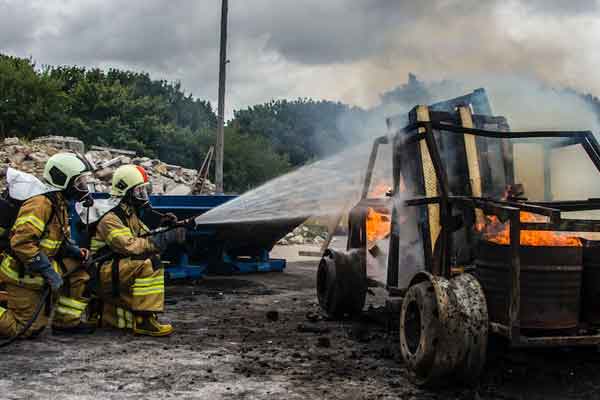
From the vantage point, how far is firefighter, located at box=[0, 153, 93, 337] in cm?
519

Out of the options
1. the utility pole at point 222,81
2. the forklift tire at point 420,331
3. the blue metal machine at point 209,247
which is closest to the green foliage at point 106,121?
the utility pole at point 222,81

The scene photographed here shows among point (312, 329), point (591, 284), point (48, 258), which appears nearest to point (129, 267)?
point (48, 258)

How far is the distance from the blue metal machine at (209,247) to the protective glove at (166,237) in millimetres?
2193

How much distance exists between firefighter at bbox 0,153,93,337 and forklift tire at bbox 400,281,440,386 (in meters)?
3.01

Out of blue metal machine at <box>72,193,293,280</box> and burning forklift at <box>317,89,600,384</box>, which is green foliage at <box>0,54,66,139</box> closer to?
blue metal machine at <box>72,193,293,280</box>

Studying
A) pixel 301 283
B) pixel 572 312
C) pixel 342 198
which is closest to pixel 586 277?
pixel 572 312

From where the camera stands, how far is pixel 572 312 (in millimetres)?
3912

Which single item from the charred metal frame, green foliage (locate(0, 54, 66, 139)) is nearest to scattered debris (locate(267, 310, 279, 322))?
the charred metal frame

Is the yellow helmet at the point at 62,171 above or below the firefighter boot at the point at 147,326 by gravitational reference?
above

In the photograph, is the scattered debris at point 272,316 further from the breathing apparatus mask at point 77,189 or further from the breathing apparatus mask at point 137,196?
the breathing apparatus mask at point 77,189

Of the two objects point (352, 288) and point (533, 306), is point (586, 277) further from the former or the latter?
point (352, 288)

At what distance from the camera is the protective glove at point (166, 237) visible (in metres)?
6.00

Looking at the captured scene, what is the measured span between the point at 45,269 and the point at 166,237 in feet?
4.20

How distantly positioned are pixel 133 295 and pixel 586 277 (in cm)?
384
